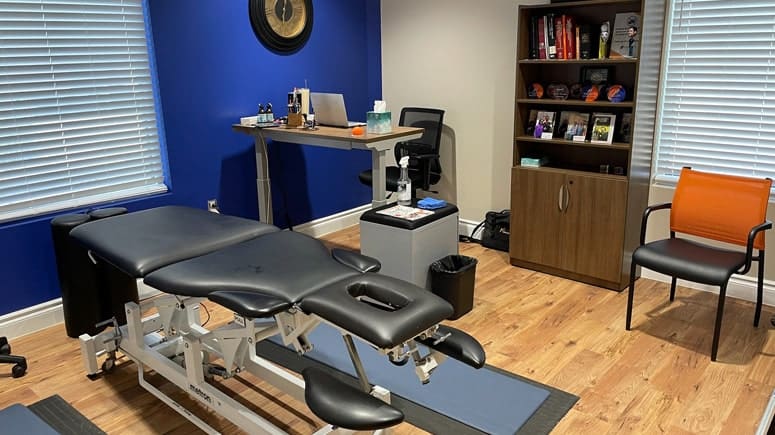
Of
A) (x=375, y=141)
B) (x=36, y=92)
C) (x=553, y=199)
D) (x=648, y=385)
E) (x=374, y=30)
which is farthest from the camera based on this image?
(x=374, y=30)

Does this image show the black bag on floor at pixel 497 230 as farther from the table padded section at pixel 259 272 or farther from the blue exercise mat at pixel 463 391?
the table padded section at pixel 259 272

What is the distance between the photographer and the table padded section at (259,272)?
187cm

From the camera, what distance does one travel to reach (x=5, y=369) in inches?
108

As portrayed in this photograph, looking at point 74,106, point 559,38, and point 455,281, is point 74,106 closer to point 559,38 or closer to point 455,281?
point 455,281

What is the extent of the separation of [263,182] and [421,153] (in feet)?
3.76

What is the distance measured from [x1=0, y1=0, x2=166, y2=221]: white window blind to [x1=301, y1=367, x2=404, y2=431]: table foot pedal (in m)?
2.18

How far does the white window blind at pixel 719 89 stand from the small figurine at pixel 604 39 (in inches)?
13.6

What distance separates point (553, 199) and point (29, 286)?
2877 mm

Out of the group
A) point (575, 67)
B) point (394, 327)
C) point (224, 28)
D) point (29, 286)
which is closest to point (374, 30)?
point (224, 28)

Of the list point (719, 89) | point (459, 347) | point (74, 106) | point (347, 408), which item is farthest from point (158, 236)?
point (719, 89)

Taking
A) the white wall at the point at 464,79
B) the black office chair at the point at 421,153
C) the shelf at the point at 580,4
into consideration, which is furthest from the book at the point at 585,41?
the black office chair at the point at 421,153

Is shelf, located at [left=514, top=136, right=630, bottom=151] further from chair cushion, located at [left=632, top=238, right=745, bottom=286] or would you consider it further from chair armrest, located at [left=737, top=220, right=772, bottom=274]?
chair armrest, located at [left=737, top=220, right=772, bottom=274]

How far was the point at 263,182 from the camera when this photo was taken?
397 cm

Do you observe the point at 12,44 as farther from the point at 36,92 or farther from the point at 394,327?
the point at 394,327
